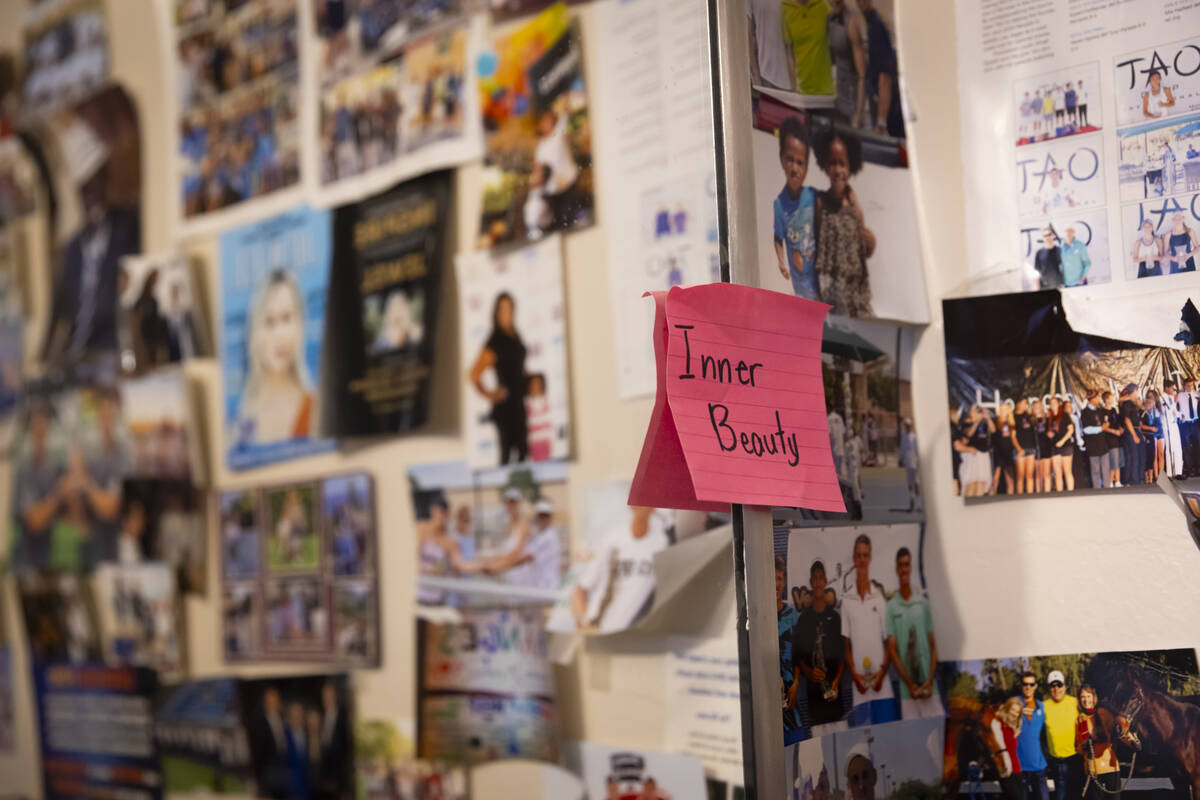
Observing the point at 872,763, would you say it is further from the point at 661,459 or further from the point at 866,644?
the point at 661,459

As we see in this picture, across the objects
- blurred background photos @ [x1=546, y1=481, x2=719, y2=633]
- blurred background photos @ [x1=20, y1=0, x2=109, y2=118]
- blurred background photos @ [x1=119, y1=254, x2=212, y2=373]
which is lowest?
blurred background photos @ [x1=546, y1=481, x2=719, y2=633]

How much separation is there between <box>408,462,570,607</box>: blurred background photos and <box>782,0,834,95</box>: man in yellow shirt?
484 mm

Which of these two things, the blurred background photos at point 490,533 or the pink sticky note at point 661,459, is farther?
the blurred background photos at point 490,533

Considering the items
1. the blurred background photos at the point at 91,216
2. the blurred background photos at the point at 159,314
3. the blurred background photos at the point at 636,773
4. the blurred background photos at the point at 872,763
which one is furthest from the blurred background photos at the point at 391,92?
the blurred background photos at the point at 872,763

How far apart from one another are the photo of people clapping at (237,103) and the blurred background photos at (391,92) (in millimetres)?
62

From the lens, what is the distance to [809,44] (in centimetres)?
77

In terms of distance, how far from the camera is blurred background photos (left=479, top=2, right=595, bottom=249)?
1.11 m

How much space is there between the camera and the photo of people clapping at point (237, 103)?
1.40 metres

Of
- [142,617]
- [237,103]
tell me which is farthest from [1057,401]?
[142,617]

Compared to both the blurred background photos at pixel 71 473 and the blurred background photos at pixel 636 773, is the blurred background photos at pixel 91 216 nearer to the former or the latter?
the blurred background photos at pixel 71 473

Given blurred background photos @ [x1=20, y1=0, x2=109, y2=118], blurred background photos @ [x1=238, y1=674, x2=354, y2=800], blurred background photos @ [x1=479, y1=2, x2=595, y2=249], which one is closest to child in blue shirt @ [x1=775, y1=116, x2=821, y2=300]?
blurred background photos @ [x1=479, y1=2, x2=595, y2=249]

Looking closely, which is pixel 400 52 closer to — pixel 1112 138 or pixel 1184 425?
pixel 1112 138

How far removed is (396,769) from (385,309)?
1.66 ft

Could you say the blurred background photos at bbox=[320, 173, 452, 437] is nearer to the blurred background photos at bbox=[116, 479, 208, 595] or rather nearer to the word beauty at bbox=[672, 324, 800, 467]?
the blurred background photos at bbox=[116, 479, 208, 595]
